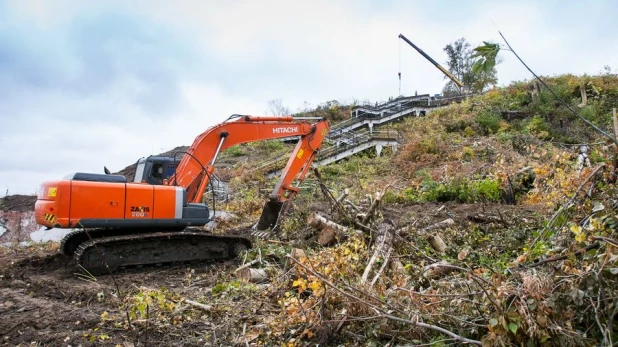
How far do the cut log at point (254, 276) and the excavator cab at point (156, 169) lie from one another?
353 cm

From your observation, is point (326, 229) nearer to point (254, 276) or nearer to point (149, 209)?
point (254, 276)

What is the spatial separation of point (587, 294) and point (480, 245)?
407 centimetres

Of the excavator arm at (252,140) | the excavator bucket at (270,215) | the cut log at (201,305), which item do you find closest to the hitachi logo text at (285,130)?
the excavator arm at (252,140)

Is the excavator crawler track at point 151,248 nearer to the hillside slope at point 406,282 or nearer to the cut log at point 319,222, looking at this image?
the hillside slope at point 406,282

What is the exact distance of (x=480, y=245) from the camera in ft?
22.6

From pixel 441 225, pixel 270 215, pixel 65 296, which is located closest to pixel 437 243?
pixel 441 225

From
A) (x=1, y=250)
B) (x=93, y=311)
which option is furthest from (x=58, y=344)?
(x=1, y=250)

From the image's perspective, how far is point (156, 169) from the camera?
938 centimetres

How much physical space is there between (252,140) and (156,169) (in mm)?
2019

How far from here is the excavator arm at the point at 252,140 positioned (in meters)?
8.66

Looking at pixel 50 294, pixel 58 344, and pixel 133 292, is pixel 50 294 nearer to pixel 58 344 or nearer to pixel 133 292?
pixel 133 292

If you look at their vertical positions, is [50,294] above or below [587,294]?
below

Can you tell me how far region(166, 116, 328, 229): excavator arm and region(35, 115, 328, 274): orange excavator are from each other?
0.02 m

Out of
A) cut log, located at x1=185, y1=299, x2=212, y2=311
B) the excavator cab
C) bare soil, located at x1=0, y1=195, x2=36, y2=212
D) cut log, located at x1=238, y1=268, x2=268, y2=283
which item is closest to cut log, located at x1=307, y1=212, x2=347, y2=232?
cut log, located at x1=238, y1=268, x2=268, y2=283
